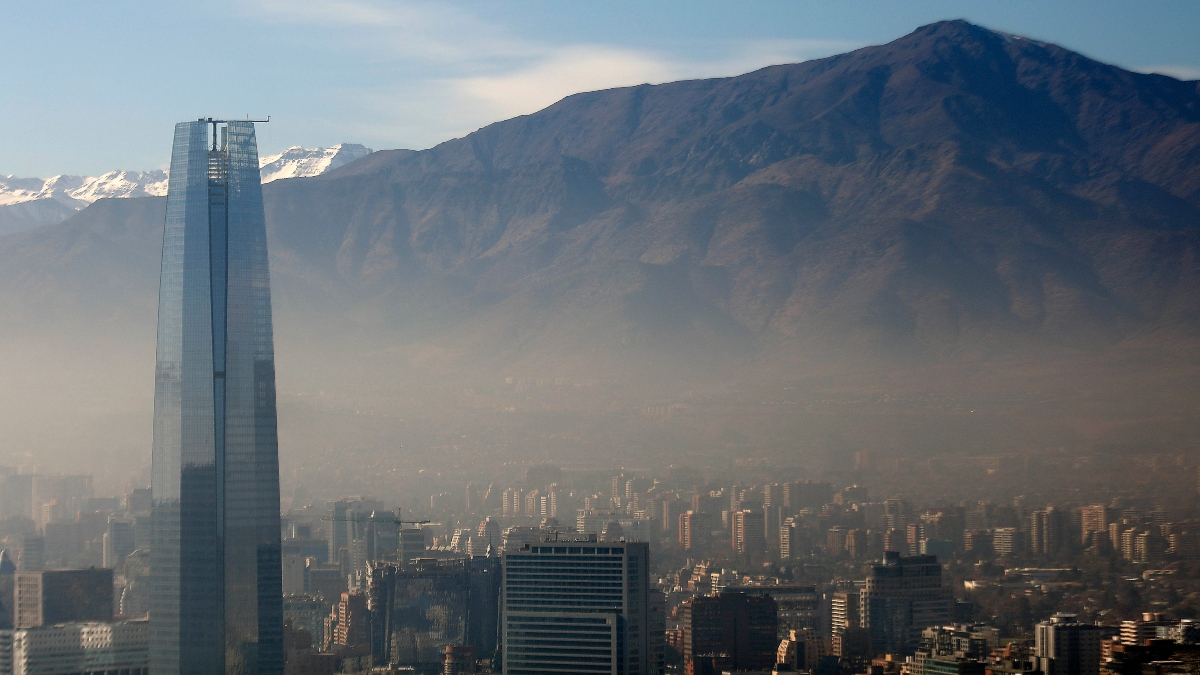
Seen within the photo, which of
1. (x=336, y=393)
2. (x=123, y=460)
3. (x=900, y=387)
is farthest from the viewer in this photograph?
(x=336, y=393)

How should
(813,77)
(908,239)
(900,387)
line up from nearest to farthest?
(900,387)
(908,239)
(813,77)

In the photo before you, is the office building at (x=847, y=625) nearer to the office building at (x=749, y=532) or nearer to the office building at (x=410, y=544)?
the office building at (x=749, y=532)

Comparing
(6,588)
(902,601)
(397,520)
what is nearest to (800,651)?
(902,601)

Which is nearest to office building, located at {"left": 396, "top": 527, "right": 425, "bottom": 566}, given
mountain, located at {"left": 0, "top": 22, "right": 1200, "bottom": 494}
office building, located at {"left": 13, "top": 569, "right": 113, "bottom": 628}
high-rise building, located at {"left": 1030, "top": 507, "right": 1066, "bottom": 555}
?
mountain, located at {"left": 0, "top": 22, "right": 1200, "bottom": 494}

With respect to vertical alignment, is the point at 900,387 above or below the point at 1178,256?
below

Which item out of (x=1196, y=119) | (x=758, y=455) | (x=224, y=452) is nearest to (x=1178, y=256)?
(x=1196, y=119)

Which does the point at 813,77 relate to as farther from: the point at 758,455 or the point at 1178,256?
the point at 758,455

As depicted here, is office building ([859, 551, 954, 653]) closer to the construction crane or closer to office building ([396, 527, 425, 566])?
office building ([396, 527, 425, 566])
